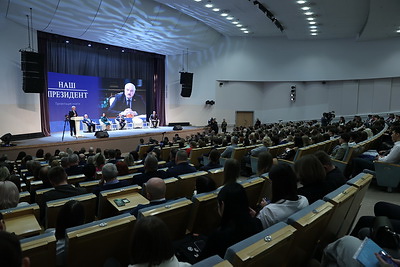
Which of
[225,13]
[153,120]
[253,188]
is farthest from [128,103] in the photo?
[253,188]

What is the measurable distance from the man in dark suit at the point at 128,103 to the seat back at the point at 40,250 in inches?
569

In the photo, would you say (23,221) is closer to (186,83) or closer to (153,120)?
(153,120)

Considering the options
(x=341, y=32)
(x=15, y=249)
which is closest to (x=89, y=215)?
(x=15, y=249)

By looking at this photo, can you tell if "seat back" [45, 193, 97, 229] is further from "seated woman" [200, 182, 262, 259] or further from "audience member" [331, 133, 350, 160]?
"audience member" [331, 133, 350, 160]

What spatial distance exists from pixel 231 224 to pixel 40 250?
1161 millimetres

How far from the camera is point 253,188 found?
293 centimetres

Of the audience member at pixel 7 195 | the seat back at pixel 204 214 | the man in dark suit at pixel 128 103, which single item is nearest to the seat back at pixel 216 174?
the seat back at pixel 204 214

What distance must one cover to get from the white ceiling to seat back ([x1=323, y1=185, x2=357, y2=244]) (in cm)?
1010

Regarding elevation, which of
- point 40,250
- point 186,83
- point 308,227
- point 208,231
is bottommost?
point 208,231

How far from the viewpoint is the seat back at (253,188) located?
285 cm

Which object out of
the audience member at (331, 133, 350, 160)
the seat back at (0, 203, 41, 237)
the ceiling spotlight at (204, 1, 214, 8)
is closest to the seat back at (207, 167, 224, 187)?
the seat back at (0, 203, 41, 237)

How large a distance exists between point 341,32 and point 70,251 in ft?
56.5

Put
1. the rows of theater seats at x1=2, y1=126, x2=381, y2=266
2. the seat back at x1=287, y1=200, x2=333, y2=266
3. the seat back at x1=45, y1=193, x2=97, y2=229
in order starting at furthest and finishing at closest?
the seat back at x1=45, y1=193, x2=97, y2=229
the rows of theater seats at x1=2, y1=126, x2=381, y2=266
the seat back at x1=287, y1=200, x2=333, y2=266

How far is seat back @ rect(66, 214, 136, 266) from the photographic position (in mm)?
1695
